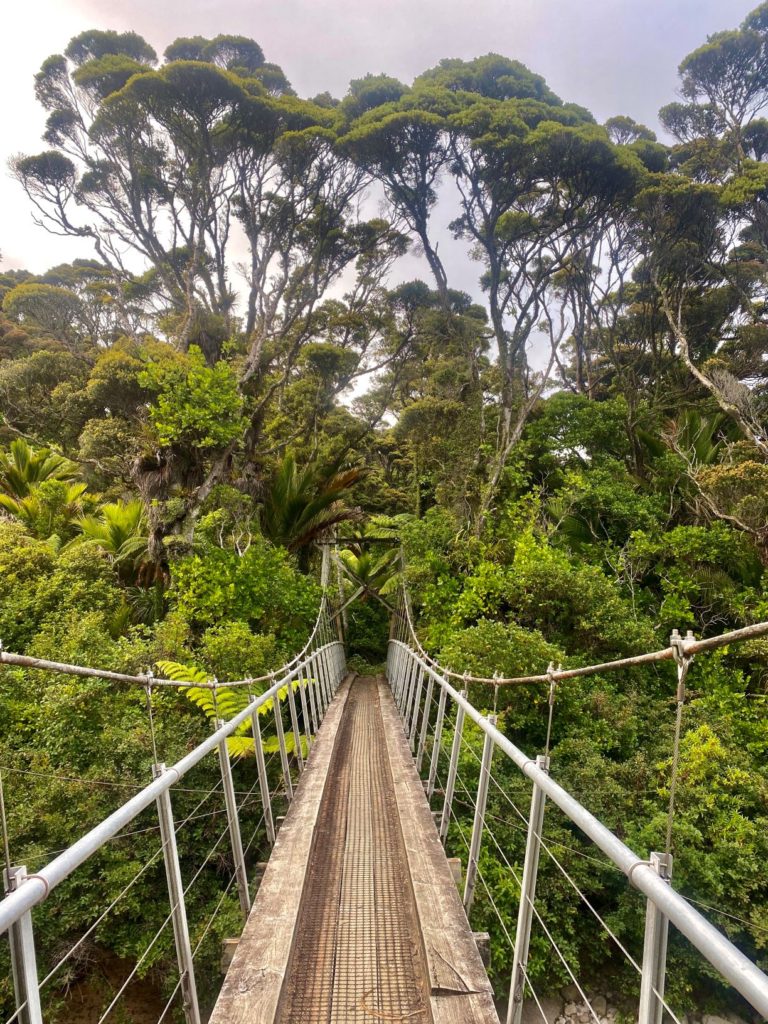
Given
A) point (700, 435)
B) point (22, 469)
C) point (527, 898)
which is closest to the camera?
point (527, 898)

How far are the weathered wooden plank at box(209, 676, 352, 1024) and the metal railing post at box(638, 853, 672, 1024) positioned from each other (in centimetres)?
121

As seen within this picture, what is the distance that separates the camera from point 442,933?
1.92m

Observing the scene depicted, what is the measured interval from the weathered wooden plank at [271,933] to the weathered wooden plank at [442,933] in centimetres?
50

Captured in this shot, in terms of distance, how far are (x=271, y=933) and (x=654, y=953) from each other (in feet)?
5.12

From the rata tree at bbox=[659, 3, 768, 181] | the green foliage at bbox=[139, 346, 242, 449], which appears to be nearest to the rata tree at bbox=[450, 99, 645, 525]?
the rata tree at bbox=[659, 3, 768, 181]

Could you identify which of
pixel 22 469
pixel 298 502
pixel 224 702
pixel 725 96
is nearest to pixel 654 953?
pixel 224 702

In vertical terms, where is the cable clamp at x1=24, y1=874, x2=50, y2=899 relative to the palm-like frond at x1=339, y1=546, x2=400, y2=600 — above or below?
above

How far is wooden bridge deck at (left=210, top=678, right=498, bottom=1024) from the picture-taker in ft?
5.36

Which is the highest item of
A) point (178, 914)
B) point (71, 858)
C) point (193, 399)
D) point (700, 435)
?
point (193, 399)

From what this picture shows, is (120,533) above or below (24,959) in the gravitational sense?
above

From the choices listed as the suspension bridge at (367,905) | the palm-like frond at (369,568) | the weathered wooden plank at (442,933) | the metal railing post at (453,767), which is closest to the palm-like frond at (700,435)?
the metal railing post at (453,767)

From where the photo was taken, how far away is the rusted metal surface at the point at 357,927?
5.51ft

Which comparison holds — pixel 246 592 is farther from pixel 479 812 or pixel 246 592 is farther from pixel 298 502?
pixel 479 812

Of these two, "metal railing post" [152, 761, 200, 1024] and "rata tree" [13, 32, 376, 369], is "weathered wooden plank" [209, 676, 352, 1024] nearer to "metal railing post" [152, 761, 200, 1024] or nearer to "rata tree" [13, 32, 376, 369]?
"metal railing post" [152, 761, 200, 1024]
